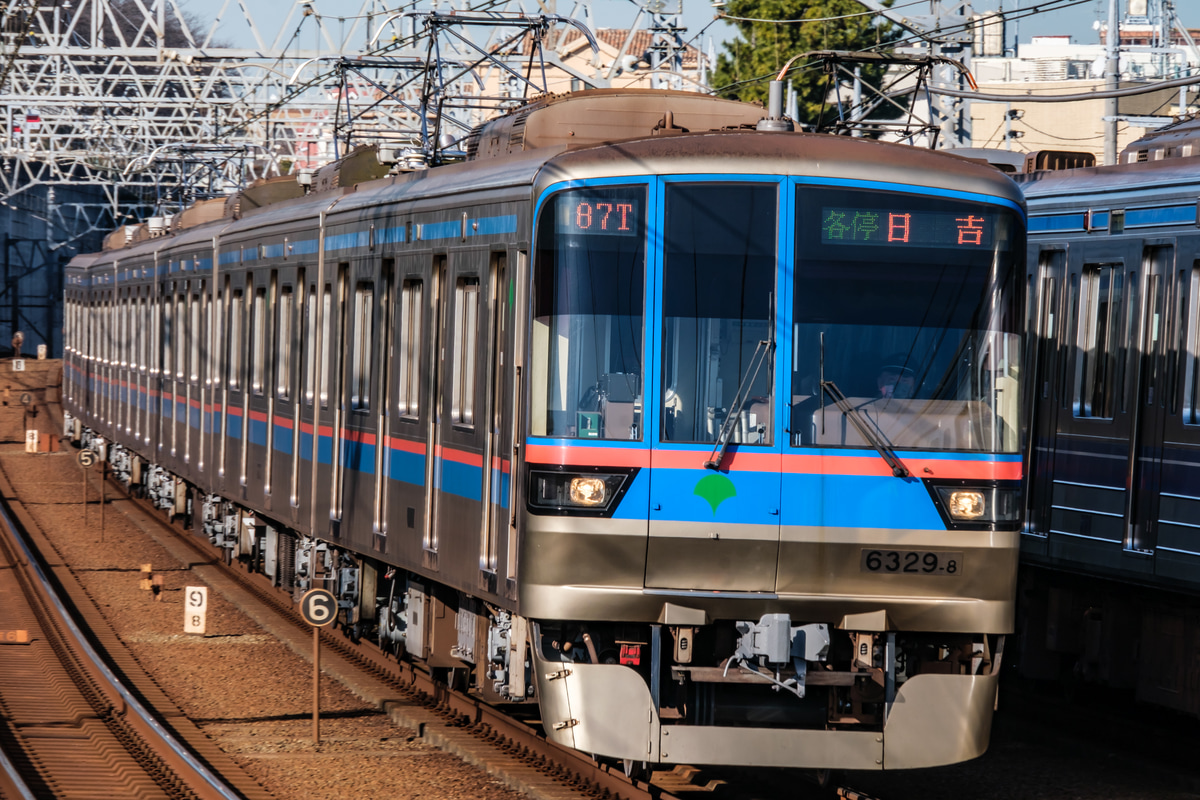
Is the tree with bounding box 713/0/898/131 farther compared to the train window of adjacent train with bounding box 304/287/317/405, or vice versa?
the tree with bounding box 713/0/898/131

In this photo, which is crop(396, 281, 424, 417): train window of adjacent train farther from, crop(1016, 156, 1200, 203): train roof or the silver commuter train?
crop(1016, 156, 1200, 203): train roof

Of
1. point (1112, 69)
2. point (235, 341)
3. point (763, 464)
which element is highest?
point (1112, 69)

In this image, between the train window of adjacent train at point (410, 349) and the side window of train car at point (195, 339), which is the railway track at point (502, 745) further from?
the side window of train car at point (195, 339)

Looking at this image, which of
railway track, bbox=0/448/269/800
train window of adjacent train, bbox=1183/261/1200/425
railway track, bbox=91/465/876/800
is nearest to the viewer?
railway track, bbox=91/465/876/800

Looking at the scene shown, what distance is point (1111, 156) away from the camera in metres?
22.4

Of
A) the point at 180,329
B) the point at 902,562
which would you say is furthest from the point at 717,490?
the point at 180,329

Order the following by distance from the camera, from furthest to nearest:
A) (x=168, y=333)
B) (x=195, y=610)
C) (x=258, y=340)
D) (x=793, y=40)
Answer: (x=793, y=40)
(x=168, y=333)
(x=258, y=340)
(x=195, y=610)

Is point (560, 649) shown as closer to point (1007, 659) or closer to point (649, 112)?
point (649, 112)

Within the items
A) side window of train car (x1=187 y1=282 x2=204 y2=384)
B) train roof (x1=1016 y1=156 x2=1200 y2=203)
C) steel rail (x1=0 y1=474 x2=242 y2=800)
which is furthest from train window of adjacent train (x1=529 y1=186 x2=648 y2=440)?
side window of train car (x1=187 y1=282 x2=204 y2=384)

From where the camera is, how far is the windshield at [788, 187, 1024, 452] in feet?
24.1

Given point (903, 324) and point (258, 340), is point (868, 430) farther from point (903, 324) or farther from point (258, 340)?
point (258, 340)

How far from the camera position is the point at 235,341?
50.6 ft

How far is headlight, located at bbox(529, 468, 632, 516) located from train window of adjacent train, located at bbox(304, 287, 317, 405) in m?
5.26

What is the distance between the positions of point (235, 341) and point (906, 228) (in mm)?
9249
